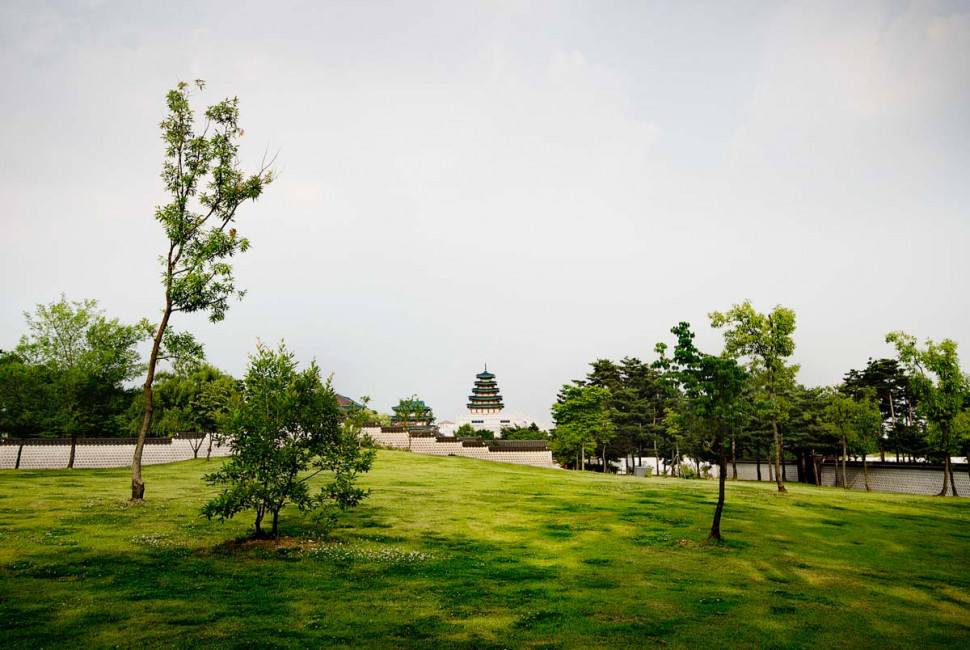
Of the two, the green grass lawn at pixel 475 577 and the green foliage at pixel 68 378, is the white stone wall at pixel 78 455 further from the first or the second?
the green grass lawn at pixel 475 577

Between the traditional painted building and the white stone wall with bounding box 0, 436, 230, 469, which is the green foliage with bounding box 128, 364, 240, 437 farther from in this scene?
the traditional painted building

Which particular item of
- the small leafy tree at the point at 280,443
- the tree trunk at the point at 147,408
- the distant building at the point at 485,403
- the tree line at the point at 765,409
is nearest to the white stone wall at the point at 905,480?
the tree line at the point at 765,409

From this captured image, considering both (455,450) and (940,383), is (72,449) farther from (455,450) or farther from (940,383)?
(940,383)

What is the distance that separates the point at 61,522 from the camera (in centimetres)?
1777

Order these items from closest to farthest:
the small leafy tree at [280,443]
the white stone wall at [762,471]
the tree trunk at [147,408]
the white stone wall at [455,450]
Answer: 1. the small leafy tree at [280,443]
2. the tree trunk at [147,408]
3. the white stone wall at [455,450]
4. the white stone wall at [762,471]

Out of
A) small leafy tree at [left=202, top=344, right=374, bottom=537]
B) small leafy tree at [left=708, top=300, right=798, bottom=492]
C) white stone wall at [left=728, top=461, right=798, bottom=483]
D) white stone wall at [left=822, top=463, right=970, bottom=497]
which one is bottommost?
white stone wall at [left=728, top=461, right=798, bottom=483]

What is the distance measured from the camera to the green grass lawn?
33.4ft

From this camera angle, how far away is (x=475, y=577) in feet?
45.9

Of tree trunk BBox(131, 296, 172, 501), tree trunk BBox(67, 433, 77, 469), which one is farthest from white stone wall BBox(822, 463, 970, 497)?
tree trunk BBox(67, 433, 77, 469)

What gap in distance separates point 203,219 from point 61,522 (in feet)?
46.7

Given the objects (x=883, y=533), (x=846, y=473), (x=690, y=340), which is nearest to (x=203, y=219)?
(x=690, y=340)

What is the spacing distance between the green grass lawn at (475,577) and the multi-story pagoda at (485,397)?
118 metres

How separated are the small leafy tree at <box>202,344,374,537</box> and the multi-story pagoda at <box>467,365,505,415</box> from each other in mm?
126056

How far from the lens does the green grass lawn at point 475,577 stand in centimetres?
1019
